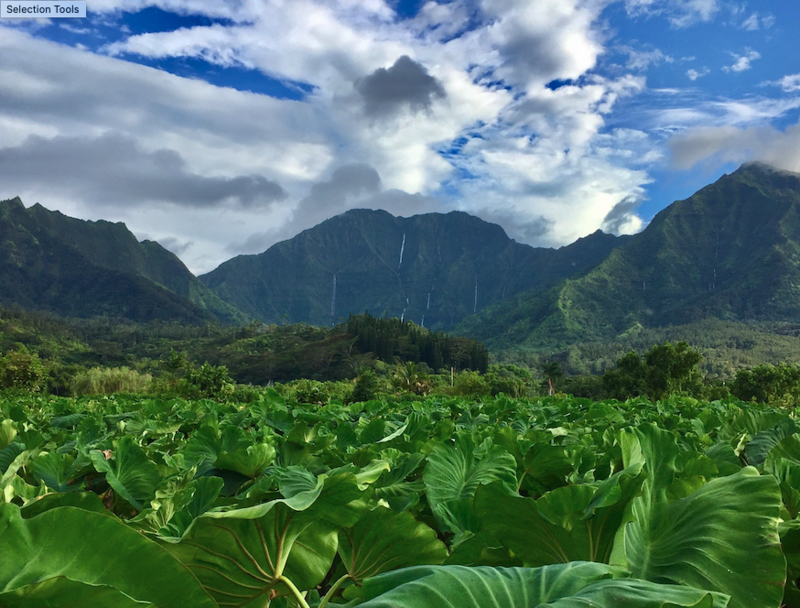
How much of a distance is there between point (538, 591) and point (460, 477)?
701 mm

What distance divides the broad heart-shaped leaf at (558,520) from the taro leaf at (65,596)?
42 centimetres

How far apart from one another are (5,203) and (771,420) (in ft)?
749

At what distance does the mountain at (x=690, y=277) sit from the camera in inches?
5655

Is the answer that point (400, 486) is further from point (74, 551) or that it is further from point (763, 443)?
point (763, 443)

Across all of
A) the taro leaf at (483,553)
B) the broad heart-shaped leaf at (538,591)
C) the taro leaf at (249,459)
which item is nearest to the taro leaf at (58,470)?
the taro leaf at (249,459)

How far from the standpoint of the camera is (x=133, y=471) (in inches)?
51.2

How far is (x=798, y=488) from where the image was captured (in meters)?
1.00

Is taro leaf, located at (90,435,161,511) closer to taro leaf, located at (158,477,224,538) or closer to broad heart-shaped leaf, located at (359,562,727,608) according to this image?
taro leaf, located at (158,477,224,538)

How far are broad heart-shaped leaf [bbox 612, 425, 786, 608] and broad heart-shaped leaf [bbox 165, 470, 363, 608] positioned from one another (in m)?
0.34

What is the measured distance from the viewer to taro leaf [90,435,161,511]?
4.15ft

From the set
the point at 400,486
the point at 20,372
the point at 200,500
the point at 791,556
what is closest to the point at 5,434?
the point at 200,500

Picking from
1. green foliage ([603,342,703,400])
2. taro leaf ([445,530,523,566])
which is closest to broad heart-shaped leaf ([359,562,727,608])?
taro leaf ([445,530,523,566])

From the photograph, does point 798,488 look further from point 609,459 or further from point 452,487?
point 452,487

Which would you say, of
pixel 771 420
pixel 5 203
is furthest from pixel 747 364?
pixel 5 203
